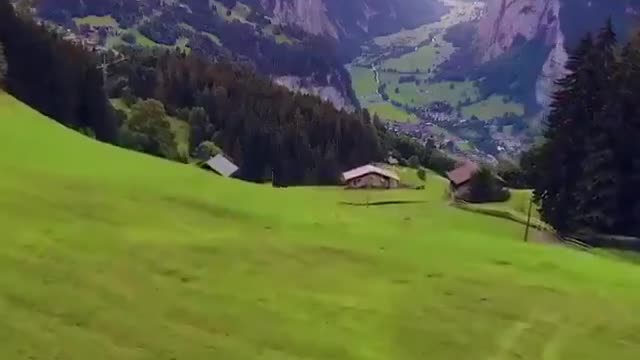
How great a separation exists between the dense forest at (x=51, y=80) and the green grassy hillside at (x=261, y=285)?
209 ft

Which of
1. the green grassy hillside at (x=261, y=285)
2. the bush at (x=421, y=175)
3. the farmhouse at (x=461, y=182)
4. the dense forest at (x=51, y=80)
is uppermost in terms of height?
the dense forest at (x=51, y=80)

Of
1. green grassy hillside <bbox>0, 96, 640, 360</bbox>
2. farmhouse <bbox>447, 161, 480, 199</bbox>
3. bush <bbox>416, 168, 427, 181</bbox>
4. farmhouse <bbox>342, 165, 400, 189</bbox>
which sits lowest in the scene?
bush <bbox>416, 168, 427, 181</bbox>

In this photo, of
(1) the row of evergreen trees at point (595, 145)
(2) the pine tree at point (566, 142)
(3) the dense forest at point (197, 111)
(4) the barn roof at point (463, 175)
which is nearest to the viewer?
(1) the row of evergreen trees at point (595, 145)

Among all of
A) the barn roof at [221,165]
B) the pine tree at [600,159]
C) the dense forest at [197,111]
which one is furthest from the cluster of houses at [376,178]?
the pine tree at [600,159]

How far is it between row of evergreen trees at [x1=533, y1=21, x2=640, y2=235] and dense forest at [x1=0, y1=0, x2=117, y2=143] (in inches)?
1965

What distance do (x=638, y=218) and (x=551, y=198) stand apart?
6.70 metres

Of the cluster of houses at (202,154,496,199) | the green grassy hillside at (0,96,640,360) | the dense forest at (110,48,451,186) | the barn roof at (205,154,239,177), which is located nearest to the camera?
the green grassy hillside at (0,96,640,360)

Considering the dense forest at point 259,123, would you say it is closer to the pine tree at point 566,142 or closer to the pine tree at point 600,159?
the pine tree at point 566,142

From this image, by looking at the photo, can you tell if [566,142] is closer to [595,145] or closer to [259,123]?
[595,145]

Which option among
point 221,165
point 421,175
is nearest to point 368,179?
point 221,165

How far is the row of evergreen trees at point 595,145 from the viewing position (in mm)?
65312

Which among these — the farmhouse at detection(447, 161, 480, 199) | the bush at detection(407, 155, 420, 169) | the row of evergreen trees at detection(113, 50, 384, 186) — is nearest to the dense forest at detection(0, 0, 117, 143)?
the row of evergreen trees at detection(113, 50, 384, 186)

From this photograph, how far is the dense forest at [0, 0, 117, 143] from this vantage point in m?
93.2

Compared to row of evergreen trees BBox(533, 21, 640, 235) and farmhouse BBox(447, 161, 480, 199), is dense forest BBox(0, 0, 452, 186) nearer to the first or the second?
farmhouse BBox(447, 161, 480, 199)
